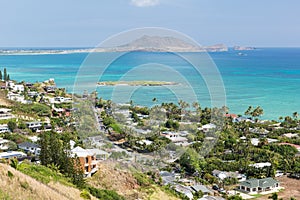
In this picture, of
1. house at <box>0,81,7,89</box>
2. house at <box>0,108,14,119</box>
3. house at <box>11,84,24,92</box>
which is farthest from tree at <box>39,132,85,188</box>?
house at <box>0,81,7,89</box>

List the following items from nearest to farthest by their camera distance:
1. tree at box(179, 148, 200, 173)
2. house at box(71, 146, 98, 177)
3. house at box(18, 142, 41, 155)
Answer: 1. house at box(71, 146, 98, 177)
2. tree at box(179, 148, 200, 173)
3. house at box(18, 142, 41, 155)

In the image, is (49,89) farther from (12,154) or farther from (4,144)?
(12,154)

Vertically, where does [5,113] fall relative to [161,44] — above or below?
below

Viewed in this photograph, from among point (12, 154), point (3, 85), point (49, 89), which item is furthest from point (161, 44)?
point (3, 85)

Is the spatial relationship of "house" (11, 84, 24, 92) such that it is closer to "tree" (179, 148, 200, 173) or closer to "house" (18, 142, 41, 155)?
"house" (18, 142, 41, 155)

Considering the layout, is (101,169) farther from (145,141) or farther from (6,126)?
(6,126)

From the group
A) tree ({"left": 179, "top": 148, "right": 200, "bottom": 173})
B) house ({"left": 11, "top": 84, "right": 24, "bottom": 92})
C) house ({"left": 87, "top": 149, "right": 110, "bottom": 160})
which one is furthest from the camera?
house ({"left": 11, "top": 84, "right": 24, "bottom": 92})

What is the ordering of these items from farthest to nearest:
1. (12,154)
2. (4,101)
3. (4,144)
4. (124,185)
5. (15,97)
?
(15,97)
(4,101)
(4,144)
(12,154)
(124,185)
